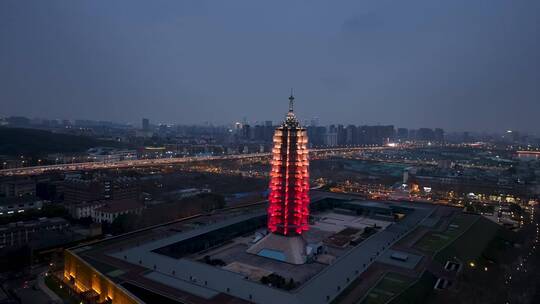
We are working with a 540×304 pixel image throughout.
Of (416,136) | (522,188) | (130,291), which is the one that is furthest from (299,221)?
(416,136)

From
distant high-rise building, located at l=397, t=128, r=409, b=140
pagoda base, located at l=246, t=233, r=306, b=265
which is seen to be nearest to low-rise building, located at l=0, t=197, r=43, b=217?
pagoda base, located at l=246, t=233, r=306, b=265

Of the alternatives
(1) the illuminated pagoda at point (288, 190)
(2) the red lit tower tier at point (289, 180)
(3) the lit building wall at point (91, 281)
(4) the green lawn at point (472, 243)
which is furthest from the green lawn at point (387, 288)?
(3) the lit building wall at point (91, 281)

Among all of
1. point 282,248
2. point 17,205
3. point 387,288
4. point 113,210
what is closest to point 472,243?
point 387,288

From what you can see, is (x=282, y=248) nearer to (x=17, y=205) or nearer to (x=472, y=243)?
(x=472, y=243)

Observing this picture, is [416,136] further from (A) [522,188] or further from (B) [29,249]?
(B) [29,249]

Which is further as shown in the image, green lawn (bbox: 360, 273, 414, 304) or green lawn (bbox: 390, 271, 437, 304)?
green lawn (bbox: 390, 271, 437, 304)

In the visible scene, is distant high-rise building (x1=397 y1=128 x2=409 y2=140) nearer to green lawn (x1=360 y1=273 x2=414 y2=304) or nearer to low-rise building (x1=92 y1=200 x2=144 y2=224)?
low-rise building (x1=92 y1=200 x2=144 y2=224)
